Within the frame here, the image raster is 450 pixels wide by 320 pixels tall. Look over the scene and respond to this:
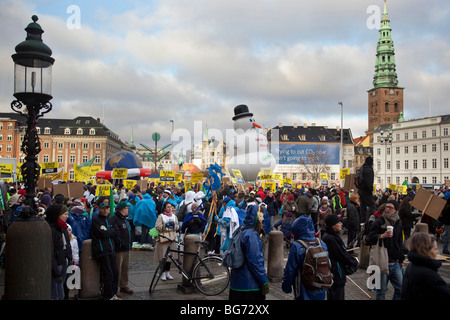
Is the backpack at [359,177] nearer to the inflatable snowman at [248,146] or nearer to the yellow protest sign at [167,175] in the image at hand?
the yellow protest sign at [167,175]

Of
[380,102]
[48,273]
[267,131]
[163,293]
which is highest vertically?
[380,102]

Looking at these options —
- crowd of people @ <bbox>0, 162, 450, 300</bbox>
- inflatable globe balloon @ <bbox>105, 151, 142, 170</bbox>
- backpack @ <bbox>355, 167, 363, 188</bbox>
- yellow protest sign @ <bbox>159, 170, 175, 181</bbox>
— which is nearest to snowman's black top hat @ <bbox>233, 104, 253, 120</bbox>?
yellow protest sign @ <bbox>159, 170, 175, 181</bbox>

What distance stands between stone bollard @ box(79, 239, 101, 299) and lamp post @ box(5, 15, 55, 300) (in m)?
1.18

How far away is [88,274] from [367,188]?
7874 mm

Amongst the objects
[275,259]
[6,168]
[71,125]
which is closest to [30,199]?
[275,259]

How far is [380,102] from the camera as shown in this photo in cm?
11850

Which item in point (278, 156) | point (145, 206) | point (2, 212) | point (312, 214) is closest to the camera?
point (2, 212)

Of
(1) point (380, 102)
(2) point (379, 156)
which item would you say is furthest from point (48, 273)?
(1) point (380, 102)

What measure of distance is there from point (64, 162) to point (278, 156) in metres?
54.7

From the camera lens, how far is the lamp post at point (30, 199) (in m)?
4.38

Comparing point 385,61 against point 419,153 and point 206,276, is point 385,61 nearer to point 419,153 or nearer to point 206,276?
point 419,153

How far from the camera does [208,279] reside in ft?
24.5

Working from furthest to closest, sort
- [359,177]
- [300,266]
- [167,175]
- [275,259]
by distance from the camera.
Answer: [167,175], [359,177], [275,259], [300,266]
